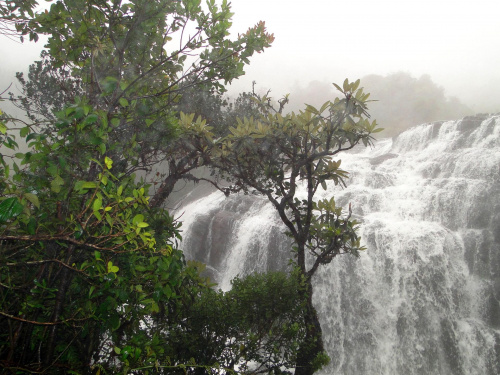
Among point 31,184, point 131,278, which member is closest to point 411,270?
point 131,278

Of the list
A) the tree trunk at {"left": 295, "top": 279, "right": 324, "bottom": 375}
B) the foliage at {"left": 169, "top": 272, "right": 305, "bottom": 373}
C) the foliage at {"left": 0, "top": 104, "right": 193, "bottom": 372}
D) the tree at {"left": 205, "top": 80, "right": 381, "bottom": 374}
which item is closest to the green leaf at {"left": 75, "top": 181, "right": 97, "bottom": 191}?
the foliage at {"left": 0, "top": 104, "right": 193, "bottom": 372}

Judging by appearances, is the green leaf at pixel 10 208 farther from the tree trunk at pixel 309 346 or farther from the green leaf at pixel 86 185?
the tree trunk at pixel 309 346

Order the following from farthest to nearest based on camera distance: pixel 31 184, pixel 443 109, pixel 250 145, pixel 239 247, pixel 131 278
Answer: pixel 443 109 → pixel 239 247 → pixel 250 145 → pixel 131 278 → pixel 31 184

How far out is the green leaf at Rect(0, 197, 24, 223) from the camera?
119 centimetres

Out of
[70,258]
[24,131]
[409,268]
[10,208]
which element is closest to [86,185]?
[10,208]

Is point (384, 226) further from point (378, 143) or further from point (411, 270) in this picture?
point (378, 143)

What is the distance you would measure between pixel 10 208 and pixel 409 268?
10.9 metres

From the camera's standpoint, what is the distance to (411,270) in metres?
9.96

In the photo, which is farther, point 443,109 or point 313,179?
point 443,109

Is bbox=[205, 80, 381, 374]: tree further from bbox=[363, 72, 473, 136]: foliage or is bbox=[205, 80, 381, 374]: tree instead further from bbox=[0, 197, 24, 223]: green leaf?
bbox=[363, 72, 473, 136]: foliage

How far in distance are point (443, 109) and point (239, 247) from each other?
117 ft

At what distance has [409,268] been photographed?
32.9ft

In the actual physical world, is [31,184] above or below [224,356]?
above

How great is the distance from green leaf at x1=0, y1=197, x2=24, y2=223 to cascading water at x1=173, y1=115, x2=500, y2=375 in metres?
10.0
